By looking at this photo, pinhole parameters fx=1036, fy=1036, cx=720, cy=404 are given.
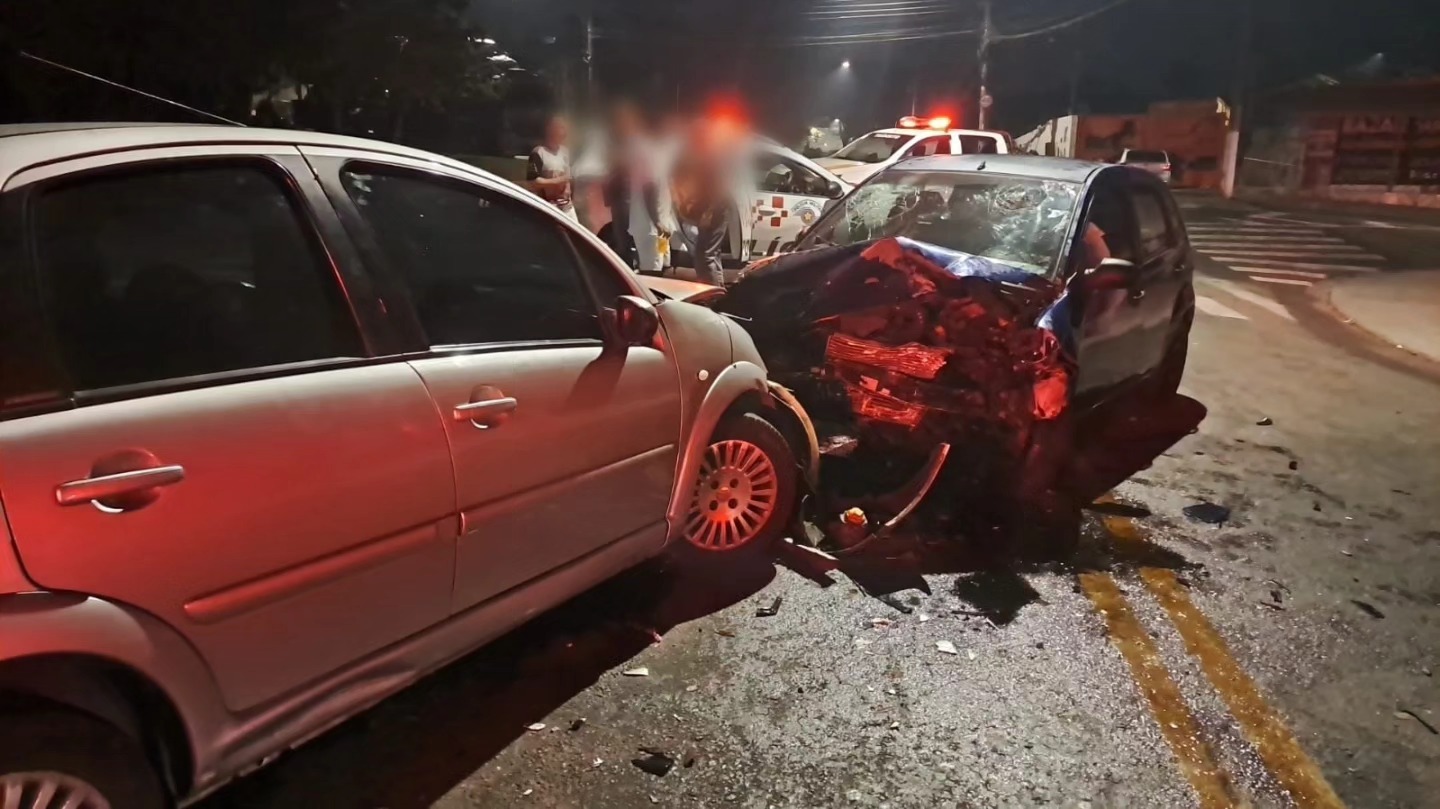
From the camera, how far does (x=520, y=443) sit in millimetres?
3010

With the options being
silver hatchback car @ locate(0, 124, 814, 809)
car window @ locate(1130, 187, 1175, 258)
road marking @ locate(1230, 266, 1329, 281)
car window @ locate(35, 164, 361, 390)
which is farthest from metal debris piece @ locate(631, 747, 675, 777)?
road marking @ locate(1230, 266, 1329, 281)

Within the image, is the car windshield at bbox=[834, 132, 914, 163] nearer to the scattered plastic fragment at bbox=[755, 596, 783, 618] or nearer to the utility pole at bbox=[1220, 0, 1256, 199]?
the scattered plastic fragment at bbox=[755, 596, 783, 618]

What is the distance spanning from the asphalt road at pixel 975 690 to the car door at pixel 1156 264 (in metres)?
1.44

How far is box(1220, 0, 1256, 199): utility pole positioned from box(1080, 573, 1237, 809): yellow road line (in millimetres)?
34760

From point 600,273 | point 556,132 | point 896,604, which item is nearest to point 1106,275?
point 896,604

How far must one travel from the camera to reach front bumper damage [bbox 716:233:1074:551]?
16.4 feet

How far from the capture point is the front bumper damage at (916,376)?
4.98 metres

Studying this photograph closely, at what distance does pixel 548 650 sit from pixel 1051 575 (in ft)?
7.33

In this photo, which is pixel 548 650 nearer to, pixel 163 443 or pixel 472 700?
pixel 472 700

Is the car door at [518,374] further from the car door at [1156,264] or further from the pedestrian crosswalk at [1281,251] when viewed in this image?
the pedestrian crosswalk at [1281,251]

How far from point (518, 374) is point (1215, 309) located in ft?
37.8

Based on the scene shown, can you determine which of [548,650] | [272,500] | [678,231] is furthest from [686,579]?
[678,231]

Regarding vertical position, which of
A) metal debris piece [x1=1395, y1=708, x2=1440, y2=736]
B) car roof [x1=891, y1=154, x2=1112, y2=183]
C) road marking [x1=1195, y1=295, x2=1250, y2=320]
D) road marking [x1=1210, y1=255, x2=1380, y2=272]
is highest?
car roof [x1=891, y1=154, x2=1112, y2=183]

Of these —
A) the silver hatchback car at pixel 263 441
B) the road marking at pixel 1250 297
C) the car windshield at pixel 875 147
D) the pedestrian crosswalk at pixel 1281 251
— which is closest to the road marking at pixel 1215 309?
the road marking at pixel 1250 297
